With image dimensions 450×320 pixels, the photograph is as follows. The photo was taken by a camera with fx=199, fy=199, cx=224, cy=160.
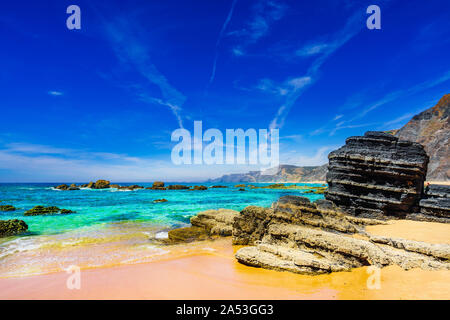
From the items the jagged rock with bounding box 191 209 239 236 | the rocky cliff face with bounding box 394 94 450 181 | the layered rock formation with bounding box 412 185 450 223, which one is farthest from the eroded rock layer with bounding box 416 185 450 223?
the rocky cliff face with bounding box 394 94 450 181

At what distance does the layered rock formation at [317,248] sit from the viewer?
5.45m

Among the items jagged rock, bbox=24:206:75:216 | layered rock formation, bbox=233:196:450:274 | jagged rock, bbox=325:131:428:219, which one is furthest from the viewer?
jagged rock, bbox=24:206:75:216

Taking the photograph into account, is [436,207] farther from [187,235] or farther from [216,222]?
[187,235]

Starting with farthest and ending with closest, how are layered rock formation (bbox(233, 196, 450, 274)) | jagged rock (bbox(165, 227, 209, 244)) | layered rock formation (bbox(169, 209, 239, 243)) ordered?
1. layered rock formation (bbox(169, 209, 239, 243))
2. jagged rock (bbox(165, 227, 209, 244))
3. layered rock formation (bbox(233, 196, 450, 274))

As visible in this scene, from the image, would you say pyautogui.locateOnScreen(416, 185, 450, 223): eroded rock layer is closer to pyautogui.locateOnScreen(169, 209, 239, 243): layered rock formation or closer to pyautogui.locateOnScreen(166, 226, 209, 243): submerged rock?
pyautogui.locateOnScreen(169, 209, 239, 243): layered rock formation

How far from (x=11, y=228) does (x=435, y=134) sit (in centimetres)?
9526

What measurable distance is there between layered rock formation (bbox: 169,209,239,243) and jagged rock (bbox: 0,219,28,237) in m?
8.71

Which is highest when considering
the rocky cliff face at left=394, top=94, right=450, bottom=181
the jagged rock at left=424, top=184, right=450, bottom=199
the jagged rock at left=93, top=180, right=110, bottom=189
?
the rocky cliff face at left=394, top=94, right=450, bottom=181

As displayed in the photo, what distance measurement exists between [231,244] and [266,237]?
2.05 metres

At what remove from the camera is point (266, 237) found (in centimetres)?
764

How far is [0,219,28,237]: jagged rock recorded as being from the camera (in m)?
10.8

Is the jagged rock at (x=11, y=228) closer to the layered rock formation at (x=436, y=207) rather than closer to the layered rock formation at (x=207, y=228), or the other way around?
the layered rock formation at (x=207, y=228)

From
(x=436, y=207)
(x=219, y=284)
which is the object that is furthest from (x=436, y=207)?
(x=219, y=284)
